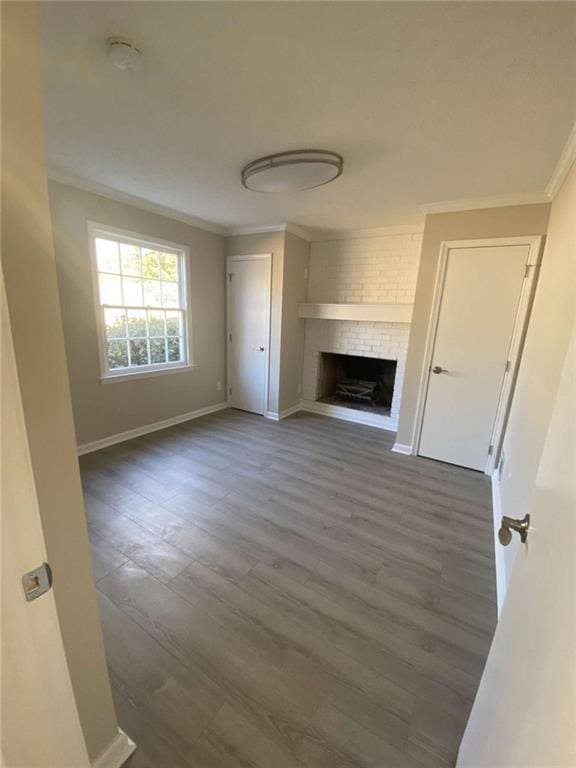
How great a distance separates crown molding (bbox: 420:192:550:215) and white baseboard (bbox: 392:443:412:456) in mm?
2214

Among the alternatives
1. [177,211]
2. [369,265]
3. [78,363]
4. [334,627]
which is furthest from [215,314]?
[334,627]

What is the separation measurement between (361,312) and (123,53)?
116 inches

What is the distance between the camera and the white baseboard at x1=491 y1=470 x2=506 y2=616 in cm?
163

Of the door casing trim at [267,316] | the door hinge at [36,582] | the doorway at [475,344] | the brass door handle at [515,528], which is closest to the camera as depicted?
the door hinge at [36,582]

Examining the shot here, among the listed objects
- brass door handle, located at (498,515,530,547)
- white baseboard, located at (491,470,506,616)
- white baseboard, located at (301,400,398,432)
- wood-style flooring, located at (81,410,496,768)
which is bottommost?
wood-style flooring, located at (81,410,496,768)

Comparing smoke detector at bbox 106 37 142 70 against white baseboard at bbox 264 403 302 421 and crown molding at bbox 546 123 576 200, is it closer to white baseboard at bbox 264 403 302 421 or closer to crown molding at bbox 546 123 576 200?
crown molding at bbox 546 123 576 200

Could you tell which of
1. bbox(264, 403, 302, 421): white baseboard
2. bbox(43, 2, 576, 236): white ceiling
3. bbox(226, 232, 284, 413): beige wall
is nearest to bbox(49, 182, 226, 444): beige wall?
bbox(226, 232, 284, 413): beige wall

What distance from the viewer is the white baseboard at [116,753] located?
981 mm

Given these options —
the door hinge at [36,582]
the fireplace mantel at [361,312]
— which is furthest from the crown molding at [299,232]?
the door hinge at [36,582]

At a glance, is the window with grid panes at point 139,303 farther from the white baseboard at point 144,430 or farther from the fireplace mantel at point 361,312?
the fireplace mantel at point 361,312

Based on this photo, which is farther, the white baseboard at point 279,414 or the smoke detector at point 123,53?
the white baseboard at point 279,414

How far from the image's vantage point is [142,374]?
3.38 meters

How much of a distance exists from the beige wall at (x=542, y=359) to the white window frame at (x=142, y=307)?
3334 mm

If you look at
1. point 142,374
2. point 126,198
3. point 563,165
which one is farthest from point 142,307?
point 563,165
